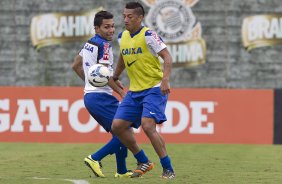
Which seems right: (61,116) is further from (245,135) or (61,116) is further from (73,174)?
(73,174)

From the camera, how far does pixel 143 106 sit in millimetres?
11812

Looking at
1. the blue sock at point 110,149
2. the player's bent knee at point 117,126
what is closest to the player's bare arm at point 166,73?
the player's bent knee at point 117,126

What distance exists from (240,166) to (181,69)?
38.5ft

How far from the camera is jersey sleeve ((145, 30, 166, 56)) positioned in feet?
38.5

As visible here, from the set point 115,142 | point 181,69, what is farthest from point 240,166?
point 181,69

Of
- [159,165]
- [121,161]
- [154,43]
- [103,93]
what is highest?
[154,43]

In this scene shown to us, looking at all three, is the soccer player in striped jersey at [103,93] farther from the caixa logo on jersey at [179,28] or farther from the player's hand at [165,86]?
the caixa logo on jersey at [179,28]

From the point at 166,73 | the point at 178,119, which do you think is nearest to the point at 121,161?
the point at 166,73

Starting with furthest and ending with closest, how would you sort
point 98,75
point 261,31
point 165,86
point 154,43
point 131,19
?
point 261,31, point 98,75, point 131,19, point 154,43, point 165,86

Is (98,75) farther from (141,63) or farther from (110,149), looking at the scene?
(110,149)

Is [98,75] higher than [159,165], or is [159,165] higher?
[98,75]

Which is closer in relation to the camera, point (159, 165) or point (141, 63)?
point (141, 63)

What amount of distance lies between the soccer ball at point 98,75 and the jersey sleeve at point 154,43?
2.45ft

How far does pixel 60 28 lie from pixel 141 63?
14.7 metres
